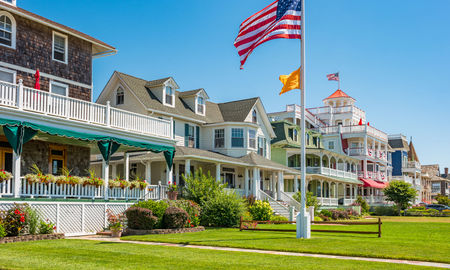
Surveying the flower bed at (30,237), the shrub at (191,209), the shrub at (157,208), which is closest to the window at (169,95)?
the shrub at (191,209)

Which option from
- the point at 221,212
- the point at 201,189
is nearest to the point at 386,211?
the point at 201,189

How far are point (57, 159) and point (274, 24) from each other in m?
13.6

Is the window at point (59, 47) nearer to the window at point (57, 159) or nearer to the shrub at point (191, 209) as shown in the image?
the window at point (57, 159)

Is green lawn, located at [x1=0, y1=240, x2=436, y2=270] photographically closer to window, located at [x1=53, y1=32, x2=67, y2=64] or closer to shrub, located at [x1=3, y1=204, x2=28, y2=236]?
shrub, located at [x1=3, y1=204, x2=28, y2=236]

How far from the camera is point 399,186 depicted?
181ft

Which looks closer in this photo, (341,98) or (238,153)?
(238,153)

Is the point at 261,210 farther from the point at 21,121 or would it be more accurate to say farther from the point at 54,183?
the point at 21,121

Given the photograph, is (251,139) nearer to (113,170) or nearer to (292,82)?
(113,170)

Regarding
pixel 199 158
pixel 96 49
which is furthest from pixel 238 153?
pixel 96 49

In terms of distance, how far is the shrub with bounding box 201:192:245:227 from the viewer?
24969 mm

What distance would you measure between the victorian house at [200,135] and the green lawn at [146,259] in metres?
15.9

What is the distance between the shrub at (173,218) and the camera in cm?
2108

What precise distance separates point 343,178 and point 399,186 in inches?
257

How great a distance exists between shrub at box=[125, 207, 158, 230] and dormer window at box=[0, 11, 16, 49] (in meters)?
10.0
